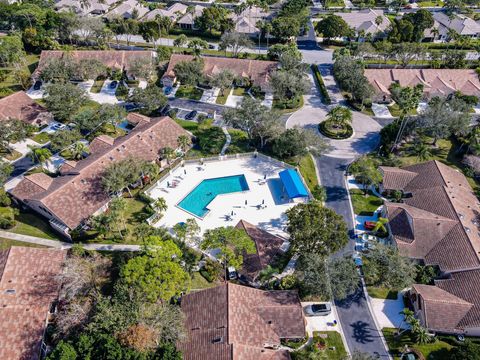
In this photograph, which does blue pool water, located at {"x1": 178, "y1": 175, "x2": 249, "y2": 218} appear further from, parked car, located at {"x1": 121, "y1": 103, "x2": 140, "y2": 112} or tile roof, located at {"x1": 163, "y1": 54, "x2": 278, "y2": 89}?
tile roof, located at {"x1": 163, "y1": 54, "x2": 278, "y2": 89}

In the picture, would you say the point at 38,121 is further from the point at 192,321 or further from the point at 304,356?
the point at 304,356

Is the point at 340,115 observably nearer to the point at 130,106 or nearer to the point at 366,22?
the point at 130,106

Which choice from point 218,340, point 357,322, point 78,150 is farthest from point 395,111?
point 78,150

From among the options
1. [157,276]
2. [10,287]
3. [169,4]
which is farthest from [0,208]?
[169,4]

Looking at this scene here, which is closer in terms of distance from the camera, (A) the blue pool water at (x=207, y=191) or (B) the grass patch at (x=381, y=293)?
(B) the grass patch at (x=381, y=293)

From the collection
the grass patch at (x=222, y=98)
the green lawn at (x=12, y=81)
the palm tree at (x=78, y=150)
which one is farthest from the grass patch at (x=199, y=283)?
the green lawn at (x=12, y=81)

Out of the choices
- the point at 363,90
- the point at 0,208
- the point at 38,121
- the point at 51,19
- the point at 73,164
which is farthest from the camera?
the point at 51,19

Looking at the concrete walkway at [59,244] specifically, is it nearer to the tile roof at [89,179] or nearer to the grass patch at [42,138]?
the tile roof at [89,179]
